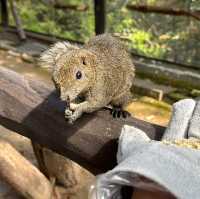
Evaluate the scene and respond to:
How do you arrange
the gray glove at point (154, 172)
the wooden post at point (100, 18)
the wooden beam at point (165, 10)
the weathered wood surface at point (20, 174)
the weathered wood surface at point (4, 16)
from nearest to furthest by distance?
the gray glove at point (154, 172) → the weathered wood surface at point (20, 174) → the wooden beam at point (165, 10) → the wooden post at point (100, 18) → the weathered wood surface at point (4, 16)

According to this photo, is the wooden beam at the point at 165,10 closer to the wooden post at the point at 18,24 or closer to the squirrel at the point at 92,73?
the wooden post at the point at 18,24

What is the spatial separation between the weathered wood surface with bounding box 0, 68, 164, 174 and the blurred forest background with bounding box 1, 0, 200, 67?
10.3 feet

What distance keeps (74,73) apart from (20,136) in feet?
8.66

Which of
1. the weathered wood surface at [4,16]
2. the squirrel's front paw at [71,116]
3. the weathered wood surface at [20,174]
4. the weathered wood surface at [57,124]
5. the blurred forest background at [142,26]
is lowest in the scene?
the weathered wood surface at [4,16]

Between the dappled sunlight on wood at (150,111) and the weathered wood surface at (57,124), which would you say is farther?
the dappled sunlight on wood at (150,111)

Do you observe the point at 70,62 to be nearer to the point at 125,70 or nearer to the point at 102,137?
the point at 102,137

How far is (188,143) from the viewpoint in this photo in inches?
47.4

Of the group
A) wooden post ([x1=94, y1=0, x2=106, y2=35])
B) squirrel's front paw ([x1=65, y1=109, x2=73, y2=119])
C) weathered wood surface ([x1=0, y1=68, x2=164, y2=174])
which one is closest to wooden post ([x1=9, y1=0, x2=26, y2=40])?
wooden post ([x1=94, y1=0, x2=106, y2=35])

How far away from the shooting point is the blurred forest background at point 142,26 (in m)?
5.29

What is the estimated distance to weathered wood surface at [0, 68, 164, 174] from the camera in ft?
A: 4.98

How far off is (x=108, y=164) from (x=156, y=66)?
13.3ft

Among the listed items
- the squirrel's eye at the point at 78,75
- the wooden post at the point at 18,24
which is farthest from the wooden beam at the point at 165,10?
the squirrel's eye at the point at 78,75

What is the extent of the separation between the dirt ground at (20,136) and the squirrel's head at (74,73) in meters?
1.80

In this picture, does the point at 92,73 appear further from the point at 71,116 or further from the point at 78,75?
the point at 71,116
